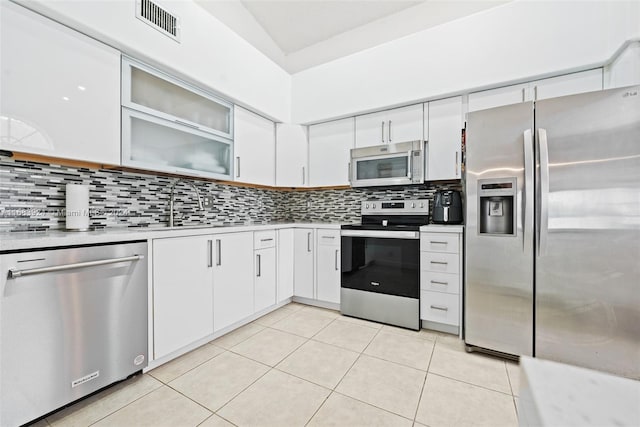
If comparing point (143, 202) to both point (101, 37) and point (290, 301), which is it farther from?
point (290, 301)

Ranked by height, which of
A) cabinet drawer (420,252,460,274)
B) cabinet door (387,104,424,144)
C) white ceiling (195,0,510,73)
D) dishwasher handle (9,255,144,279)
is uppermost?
white ceiling (195,0,510,73)

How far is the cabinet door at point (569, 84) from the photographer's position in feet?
6.54

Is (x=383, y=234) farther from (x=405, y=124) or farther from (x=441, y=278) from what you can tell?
(x=405, y=124)

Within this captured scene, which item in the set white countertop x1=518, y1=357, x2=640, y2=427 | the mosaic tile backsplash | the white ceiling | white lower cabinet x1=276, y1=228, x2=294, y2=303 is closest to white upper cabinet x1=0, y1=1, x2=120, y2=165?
the mosaic tile backsplash

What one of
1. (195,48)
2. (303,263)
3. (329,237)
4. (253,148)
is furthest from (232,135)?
(303,263)

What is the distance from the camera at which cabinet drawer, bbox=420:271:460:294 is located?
7.13 feet

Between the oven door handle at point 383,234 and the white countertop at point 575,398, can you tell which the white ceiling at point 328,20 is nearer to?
the oven door handle at point 383,234

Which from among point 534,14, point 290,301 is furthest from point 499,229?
point 290,301

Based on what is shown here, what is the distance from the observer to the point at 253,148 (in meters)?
2.88

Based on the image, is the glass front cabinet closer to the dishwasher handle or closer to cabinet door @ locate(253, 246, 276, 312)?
the dishwasher handle

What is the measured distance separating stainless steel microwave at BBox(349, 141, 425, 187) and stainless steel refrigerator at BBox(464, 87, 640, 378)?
62 centimetres

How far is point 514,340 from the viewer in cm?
180

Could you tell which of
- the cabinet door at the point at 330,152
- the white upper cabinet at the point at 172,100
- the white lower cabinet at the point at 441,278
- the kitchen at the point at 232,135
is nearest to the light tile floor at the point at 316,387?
the kitchen at the point at 232,135

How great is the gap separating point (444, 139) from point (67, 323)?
2.91 metres
